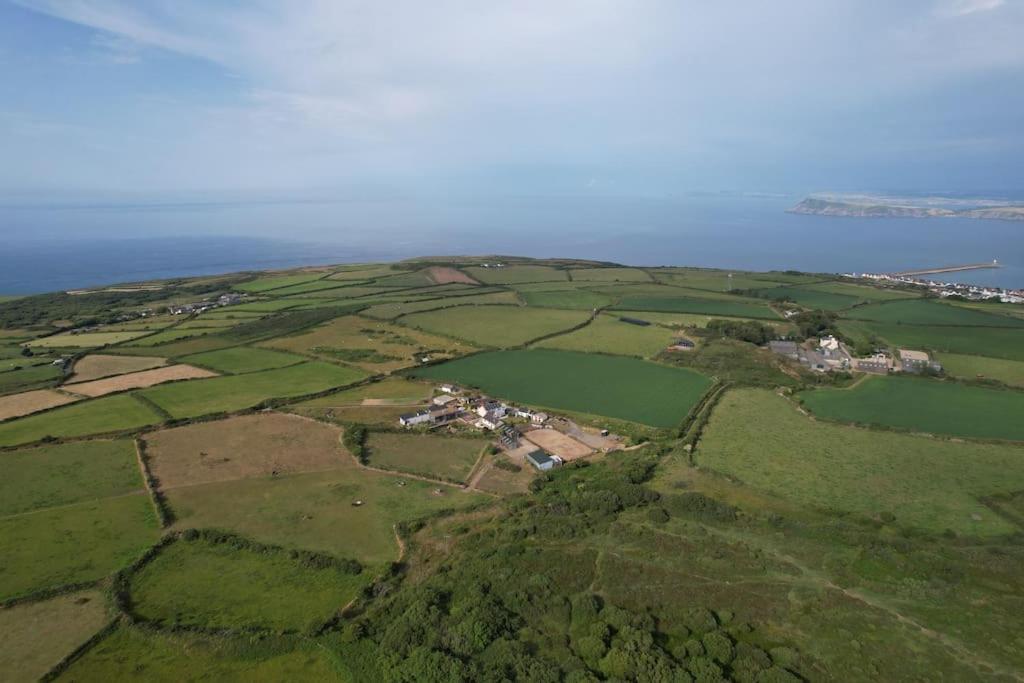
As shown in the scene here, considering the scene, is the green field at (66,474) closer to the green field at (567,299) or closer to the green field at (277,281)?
the green field at (567,299)

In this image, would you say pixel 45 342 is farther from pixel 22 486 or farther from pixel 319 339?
pixel 22 486

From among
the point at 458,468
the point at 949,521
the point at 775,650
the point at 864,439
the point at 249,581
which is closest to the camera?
the point at 775,650

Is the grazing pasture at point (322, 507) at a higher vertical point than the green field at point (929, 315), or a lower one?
lower

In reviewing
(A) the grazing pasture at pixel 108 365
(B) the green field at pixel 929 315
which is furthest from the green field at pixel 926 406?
(A) the grazing pasture at pixel 108 365

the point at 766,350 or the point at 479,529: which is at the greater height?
the point at 766,350

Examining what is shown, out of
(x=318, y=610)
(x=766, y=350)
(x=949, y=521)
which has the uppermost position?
(x=766, y=350)

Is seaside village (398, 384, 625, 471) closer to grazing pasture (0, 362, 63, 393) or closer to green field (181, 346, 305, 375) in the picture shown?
→ green field (181, 346, 305, 375)

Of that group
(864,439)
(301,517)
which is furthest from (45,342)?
(864,439)
